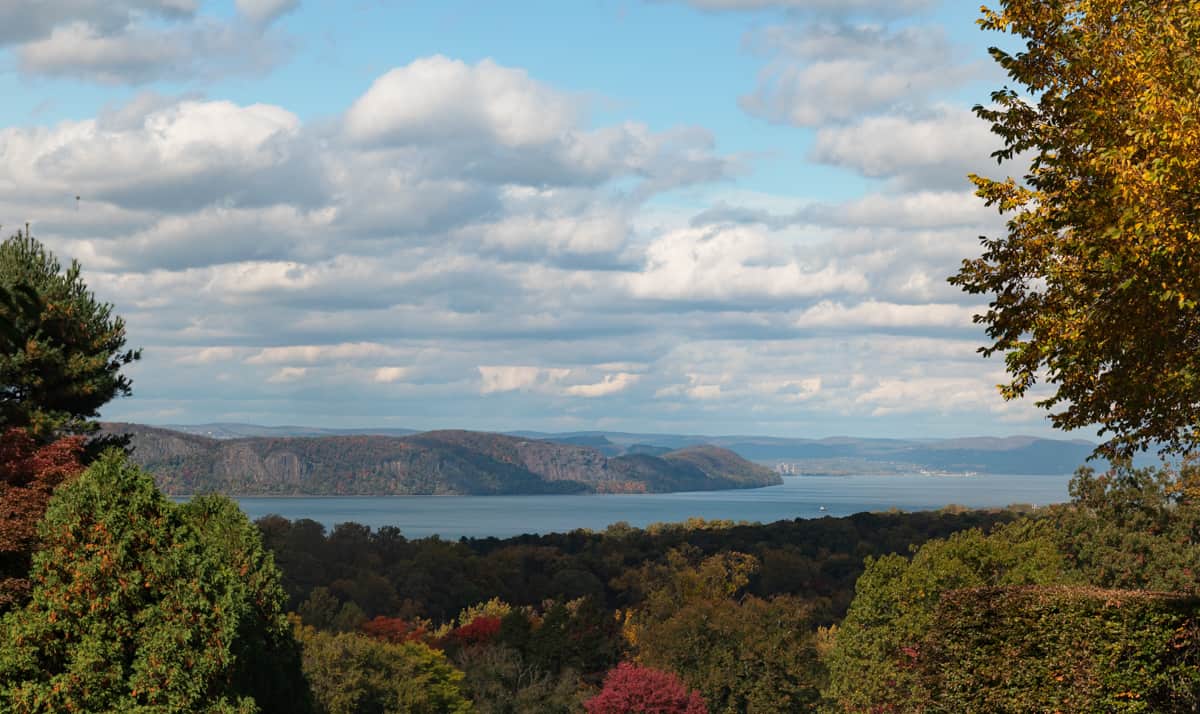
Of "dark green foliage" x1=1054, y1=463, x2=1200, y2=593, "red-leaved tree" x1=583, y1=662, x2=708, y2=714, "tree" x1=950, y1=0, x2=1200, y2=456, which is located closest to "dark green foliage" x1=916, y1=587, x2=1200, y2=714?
"tree" x1=950, y1=0, x2=1200, y2=456

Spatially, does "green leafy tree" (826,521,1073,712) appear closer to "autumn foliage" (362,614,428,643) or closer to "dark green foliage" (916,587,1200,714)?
"dark green foliage" (916,587,1200,714)

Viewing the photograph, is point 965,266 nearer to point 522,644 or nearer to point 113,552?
point 113,552

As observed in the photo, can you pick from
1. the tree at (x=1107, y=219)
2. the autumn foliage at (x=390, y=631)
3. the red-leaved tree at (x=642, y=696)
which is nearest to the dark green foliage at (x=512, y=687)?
the red-leaved tree at (x=642, y=696)

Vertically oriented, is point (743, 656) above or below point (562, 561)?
above

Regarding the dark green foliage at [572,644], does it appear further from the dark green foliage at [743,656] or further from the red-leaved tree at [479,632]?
the dark green foliage at [743,656]

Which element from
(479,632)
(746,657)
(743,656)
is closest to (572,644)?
(479,632)

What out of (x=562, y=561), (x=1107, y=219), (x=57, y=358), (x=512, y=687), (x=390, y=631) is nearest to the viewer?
(x=1107, y=219)

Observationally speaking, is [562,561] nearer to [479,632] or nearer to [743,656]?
[479,632]
